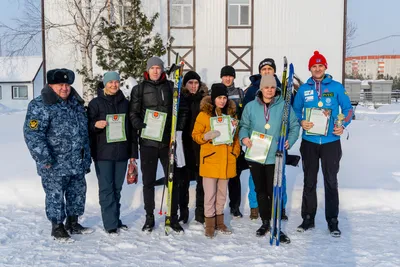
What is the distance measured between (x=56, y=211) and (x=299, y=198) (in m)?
3.20

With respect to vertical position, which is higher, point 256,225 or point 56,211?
point 56,211

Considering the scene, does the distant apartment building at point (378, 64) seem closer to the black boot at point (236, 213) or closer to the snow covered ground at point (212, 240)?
the snow covered ground at point (212, 240)

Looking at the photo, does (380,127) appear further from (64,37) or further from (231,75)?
(64,37)

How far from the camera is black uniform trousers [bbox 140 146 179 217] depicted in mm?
4469

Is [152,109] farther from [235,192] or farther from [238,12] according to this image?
[238,12]

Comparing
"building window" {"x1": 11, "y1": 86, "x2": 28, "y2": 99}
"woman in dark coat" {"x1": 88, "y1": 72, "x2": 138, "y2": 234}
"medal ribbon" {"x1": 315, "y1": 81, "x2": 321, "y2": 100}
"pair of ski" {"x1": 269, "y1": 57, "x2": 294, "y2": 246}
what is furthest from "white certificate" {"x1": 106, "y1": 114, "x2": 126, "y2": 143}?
"building window" {"x1": 11, "y1": 86, "x2": 28, "y2": 99}

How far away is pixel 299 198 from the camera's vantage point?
5492 millimetres

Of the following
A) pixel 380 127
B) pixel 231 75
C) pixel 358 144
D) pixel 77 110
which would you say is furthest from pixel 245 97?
pixel 380 127

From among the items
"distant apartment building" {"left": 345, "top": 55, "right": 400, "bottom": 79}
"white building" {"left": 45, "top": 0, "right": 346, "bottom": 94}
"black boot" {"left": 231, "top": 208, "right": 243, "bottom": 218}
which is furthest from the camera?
"distant apartment building" {"left": 345, "top": 55, "right": 400, "bottom": 79}

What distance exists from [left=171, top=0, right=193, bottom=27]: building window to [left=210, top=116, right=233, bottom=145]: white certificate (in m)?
13.1

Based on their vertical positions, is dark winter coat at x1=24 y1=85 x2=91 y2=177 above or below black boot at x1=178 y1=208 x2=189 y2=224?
above

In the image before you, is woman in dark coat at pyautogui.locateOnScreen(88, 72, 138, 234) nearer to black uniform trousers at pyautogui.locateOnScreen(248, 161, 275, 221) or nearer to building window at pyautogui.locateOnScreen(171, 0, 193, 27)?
black uniform trousers at pyautogui.locateOnScreen(248, 161, 275, 221)

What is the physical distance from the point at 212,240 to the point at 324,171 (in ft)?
4.89

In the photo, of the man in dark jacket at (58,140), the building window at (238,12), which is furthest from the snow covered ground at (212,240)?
the building window at (238,12)
